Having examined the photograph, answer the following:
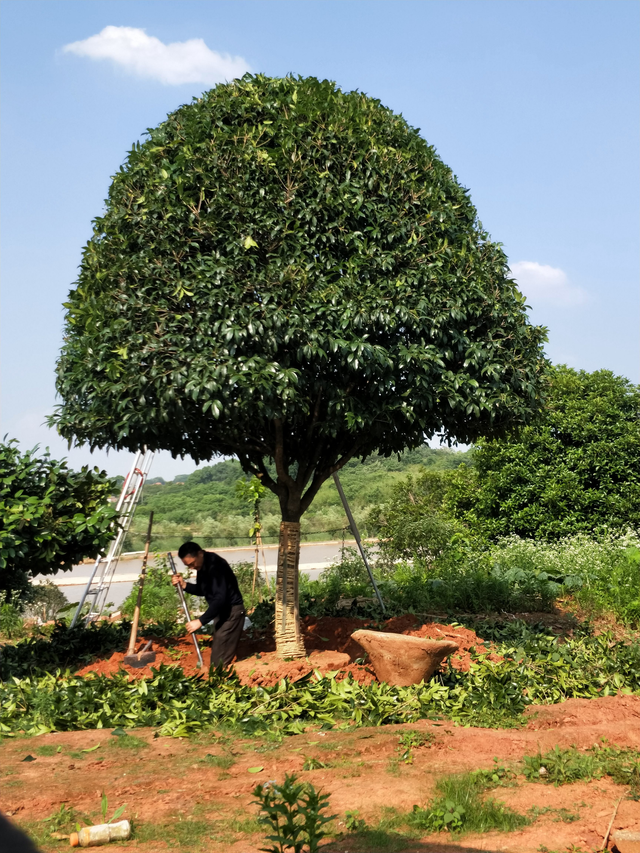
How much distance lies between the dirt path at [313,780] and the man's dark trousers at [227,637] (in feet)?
5.60

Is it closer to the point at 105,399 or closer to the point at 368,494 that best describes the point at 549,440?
the point at 105,399

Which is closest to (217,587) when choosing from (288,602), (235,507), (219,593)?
(219,593)

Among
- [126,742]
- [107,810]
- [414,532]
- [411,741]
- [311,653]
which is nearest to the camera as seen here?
[107,810]

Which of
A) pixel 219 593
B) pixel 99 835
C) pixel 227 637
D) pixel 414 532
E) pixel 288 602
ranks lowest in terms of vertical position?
pixel 99 835

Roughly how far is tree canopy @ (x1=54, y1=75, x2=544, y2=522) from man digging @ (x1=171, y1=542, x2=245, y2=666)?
145 centimetres

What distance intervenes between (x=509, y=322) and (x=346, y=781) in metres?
5.29

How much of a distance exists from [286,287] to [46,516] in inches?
155

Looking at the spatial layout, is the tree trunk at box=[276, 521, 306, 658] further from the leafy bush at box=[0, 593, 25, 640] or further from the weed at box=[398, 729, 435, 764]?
the leafy bush at box=[0, 593, 25, 640]

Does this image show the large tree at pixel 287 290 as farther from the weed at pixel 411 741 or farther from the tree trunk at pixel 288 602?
the weed at pixel 411 741

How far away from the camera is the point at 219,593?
8211 millimetres

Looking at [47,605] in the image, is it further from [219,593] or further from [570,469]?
[570,469]

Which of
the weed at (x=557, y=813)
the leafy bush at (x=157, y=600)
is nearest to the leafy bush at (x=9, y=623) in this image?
the leafy bush at (x=157, y=600)

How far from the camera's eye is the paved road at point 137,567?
22078mm

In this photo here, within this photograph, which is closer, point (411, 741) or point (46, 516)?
point (411, 741)
